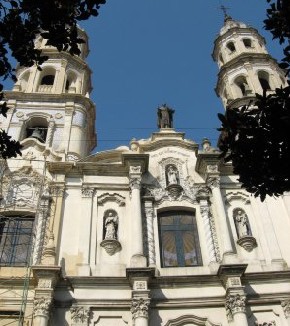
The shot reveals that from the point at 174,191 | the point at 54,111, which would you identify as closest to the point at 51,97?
the point at 54,111

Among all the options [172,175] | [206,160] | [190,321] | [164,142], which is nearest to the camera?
[190,321]

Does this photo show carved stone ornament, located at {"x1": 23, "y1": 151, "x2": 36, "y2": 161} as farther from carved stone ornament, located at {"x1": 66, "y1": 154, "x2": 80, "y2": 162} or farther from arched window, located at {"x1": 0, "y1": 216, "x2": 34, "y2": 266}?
arched window, located at {"x1": 0, "y1": 216, "x2": 34, "y2": 266}

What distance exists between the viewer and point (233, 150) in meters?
8.43

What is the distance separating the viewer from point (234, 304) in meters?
14.0

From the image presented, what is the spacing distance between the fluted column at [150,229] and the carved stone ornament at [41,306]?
345cm

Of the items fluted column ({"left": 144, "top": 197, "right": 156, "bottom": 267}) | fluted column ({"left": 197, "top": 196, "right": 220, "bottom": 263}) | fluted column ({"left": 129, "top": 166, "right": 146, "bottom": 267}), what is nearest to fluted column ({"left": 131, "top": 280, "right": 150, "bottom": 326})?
fluted column ({"left": 129, "top": 166, "right": 146, "bottom": 267})

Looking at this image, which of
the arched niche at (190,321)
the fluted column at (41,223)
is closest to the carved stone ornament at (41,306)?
the fluted column at (41,223)

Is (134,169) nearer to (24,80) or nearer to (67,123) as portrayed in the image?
(67,123)

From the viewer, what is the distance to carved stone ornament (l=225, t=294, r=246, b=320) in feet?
45.7

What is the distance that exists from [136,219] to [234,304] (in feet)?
13.6

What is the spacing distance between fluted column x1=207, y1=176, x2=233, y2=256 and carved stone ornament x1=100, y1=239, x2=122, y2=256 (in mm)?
3356

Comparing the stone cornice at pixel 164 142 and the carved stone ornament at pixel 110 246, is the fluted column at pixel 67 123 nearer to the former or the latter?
the stone cornice at pixel 164 142

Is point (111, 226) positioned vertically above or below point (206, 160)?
below

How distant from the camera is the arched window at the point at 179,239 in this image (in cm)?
1602
